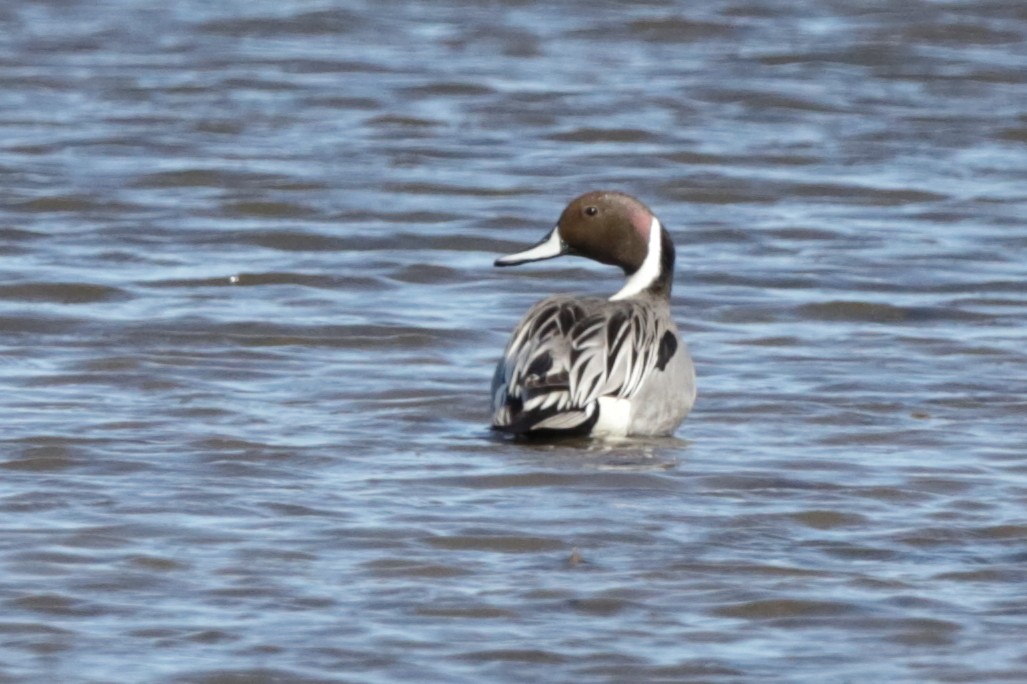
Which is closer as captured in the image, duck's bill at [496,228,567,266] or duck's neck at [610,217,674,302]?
duck's neck at [610,217,674,302]

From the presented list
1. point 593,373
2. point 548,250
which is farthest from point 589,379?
point 548,250

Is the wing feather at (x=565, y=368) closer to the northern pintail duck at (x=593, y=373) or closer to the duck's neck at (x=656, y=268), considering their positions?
the northern pintail duck at (x=593, y=373)

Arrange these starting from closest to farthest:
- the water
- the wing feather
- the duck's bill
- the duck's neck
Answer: the water
the wing feather
the duck's neck
the duck's bill

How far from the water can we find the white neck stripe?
18.4 inches

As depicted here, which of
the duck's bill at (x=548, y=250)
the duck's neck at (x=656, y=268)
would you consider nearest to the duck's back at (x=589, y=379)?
the duck's neck at (x=656, y=268)

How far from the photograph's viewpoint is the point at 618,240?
26.5ft

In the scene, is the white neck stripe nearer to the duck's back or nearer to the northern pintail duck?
the northern pintail duck

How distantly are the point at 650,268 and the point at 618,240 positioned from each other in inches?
5.9

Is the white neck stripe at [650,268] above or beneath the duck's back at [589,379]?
above

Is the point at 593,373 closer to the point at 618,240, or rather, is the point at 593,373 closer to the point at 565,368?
the point at 565,368

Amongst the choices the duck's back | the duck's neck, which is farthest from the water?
the duck's neck

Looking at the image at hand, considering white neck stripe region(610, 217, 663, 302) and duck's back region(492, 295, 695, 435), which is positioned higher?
white neck stripe region(610, 217, 663, 302)

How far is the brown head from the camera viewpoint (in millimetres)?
8008

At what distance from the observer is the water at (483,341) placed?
5309 mm
